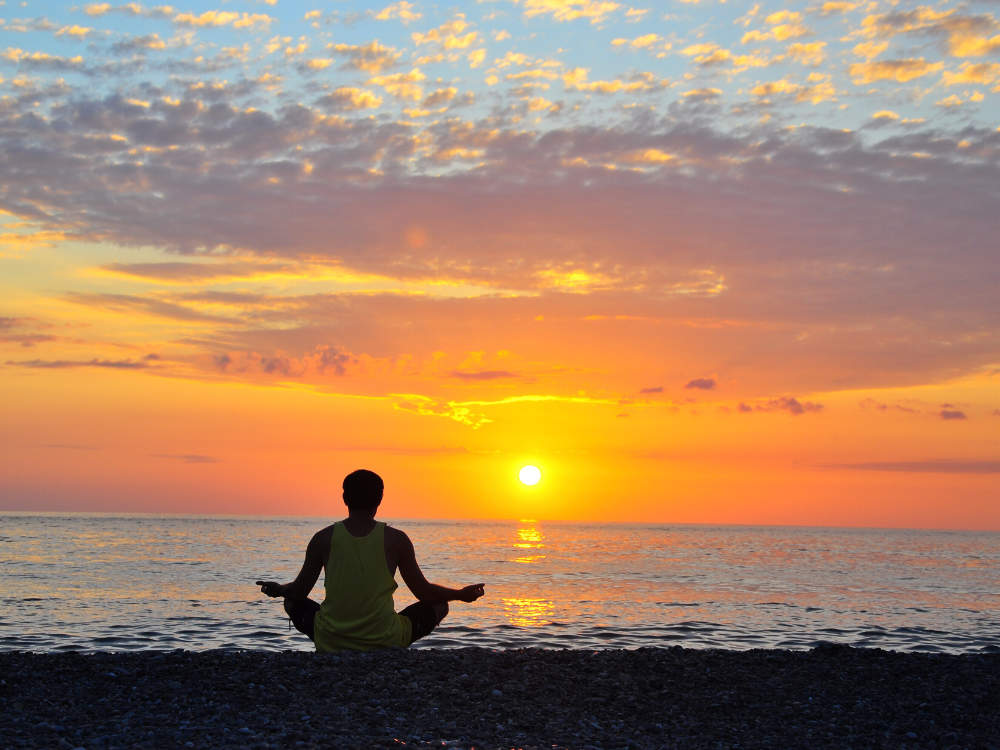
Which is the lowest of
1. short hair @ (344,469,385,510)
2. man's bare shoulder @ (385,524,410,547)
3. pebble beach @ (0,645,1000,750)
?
pebble beach @ (0,645,1000,750)

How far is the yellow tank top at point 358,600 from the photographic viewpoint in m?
9.89

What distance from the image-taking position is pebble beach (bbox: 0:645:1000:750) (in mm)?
8133

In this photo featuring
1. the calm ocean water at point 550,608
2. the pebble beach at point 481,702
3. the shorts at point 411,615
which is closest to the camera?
the pebble beach at point 481,702

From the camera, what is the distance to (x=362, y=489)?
32.2ft

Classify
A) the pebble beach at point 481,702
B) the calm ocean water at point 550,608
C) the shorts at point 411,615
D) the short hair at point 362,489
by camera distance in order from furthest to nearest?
the calm ocean water at point 550,608, the shorts at point 411,615, the short hair at point 362,489, the pebble beach at point 481,702

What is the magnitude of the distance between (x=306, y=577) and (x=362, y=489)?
1340 millimetres

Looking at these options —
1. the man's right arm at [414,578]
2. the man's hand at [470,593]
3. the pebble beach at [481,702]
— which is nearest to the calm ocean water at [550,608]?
the pebble beach at [481,702]

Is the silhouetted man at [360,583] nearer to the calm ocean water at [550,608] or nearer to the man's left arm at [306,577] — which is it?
the man's left arm at [306,577]

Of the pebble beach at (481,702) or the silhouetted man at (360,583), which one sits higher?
the silhouetted man at (360,583)

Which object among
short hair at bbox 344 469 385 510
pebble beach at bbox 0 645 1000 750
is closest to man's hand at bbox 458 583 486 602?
pebble beach at bbox 0 645 1000 750

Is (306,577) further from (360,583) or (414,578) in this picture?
(414,578)

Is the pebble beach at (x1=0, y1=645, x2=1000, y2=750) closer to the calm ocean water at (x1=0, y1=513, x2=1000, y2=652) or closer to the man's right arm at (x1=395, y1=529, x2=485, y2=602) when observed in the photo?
the man's right arm at (x1=395, y1=529, x2=485, y2=602)

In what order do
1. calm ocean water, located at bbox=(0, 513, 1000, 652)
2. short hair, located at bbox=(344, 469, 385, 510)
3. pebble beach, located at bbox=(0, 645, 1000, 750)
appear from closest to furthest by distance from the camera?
pebble beach, located at bbox=(0, 645, 1000, 750), short hair, located at bbox=(344, 469, 385, 510), calm ocean water, located at bbox=(0, 513, 1000, 652)

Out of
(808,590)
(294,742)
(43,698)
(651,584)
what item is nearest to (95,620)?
(43,698)
